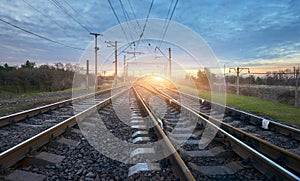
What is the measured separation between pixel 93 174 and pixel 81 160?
0.64 meters

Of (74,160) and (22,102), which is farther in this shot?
(22,102)

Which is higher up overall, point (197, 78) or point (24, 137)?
point (197, 78)

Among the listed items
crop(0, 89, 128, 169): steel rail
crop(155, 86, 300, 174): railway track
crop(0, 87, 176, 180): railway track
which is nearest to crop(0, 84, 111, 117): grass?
crop(0, 89, 128, 169): steel rail

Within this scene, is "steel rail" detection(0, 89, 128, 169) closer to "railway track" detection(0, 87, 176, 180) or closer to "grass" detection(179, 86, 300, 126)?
"railway track" detection(0, 87, 176, 180)

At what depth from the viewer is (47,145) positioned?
421 cm

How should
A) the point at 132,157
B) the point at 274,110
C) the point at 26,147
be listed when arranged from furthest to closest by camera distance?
1. the point at 274,110
2. the point at 132,157
3. the point at 26,147

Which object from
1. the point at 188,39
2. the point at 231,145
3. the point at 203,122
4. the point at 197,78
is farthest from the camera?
the point at 197,78

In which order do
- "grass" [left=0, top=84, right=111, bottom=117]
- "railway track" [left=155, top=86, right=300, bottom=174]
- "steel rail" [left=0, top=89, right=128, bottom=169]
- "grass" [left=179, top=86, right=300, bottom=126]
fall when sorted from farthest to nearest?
"grass" [left=0, top=84, right=111, bottom=117], "grass" [left=179, top=86, right=300, bottom=126], "railway track" [left=155, top=86, right=300, bottom=174], "steel rail" [left=0, top=89, right=128, bottom=169]

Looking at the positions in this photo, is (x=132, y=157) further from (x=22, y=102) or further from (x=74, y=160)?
(x=22, y=102)

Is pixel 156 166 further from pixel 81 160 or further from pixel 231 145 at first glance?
pixel 231 145

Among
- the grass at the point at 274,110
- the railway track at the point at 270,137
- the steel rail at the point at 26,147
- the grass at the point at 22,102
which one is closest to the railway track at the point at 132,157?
the steel rail at the point at 26,147

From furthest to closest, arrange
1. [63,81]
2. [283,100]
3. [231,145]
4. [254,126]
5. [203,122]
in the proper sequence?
[63,81] < [283,100] < [254,126] < [203,122] < [231,145]

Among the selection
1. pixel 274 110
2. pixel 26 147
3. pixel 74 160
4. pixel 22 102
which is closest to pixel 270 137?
pixel 74 160

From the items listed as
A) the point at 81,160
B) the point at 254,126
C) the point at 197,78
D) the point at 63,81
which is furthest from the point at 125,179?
the point at 63,81
